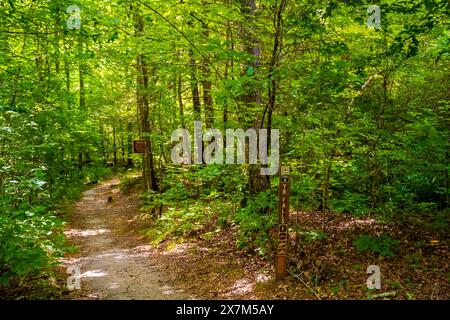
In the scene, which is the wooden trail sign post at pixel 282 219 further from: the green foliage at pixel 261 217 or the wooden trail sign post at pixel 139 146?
the wooden trail sign post at pixel 139 146

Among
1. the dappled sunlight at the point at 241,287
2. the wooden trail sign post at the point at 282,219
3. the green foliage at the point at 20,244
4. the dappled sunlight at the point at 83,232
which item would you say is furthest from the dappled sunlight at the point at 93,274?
the dappled sunlight at the point at 83,232

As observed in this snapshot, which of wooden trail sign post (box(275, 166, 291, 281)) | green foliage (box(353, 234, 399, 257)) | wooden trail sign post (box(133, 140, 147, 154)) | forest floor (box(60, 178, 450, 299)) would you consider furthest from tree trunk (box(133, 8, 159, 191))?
green foliage (box(353, 234, 399, 257))

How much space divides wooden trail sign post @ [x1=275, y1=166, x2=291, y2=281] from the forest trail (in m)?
1.75

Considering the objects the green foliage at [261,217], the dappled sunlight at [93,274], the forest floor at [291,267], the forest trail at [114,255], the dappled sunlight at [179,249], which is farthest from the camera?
the dappled sunlight at [179,249]

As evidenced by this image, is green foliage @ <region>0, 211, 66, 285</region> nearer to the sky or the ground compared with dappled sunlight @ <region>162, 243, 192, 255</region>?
nearer to the sky

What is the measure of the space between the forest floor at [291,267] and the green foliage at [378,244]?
0.12 metres

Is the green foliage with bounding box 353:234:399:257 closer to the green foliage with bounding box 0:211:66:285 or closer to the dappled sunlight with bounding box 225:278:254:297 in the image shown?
the dappled sunlight with bounding box 225:278:254:297

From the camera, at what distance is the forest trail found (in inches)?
247

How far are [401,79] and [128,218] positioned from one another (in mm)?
11273

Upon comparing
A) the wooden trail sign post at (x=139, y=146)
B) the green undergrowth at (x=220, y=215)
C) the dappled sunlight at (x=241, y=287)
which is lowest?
the dappled sunlight at (x=241, y=287)

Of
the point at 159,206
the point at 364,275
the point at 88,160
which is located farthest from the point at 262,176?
the point at 88,160

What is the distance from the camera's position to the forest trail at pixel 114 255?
20.5ft

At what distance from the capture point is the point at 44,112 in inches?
443
